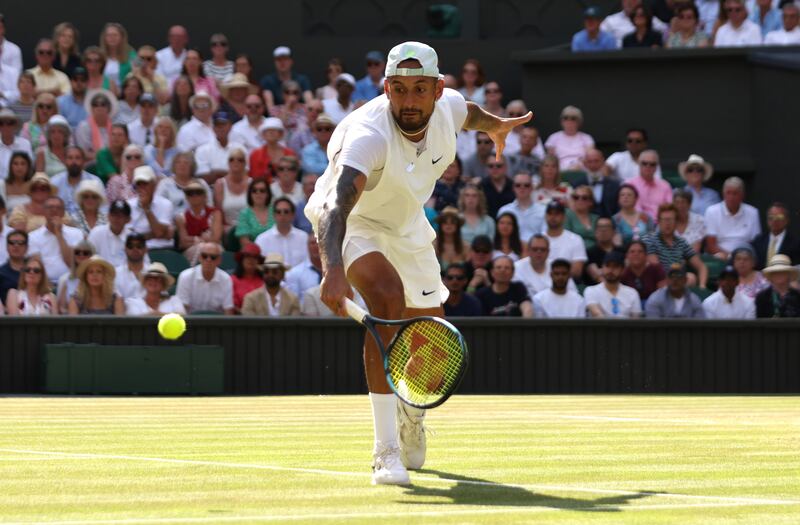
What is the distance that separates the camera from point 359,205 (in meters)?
6.69

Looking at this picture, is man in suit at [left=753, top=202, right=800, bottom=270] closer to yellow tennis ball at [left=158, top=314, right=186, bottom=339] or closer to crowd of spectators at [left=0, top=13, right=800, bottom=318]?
crowd of spectators at [left=0, top=13, right=800, bottom=318]

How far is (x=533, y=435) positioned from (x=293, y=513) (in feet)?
12.0

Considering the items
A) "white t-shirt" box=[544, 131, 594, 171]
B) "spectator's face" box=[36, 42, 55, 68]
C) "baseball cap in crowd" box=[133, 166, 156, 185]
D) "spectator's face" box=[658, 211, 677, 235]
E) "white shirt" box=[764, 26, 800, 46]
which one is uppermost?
"white shirt" box=[764, 26, 800, 46]

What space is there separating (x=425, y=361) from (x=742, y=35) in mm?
13997

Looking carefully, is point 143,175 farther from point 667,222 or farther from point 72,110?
point 667,222

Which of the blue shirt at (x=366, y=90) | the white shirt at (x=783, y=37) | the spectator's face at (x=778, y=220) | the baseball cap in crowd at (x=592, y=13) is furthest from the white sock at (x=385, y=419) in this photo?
the white shirt at (x=783, y=37)

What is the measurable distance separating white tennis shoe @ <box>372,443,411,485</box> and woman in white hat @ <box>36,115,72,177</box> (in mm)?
10232

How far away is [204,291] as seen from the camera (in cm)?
1444

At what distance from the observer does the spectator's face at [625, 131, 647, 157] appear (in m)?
17.4

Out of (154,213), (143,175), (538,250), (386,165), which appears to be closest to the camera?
(386,165)

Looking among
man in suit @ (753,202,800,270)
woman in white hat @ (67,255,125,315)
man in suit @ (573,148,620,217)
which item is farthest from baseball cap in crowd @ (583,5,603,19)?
woman in white hat @ (67,255,125,315)

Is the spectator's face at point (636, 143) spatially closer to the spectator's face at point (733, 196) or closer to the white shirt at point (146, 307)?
the spectator's face at point (733, 196)

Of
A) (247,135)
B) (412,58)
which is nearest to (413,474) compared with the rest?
(412,58)

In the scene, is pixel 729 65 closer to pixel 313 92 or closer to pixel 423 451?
pixel 313 92
